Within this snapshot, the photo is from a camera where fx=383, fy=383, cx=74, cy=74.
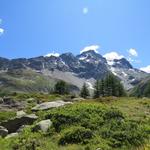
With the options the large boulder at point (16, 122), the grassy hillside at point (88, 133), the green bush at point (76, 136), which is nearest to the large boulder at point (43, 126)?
the grassy hillside at point (88, 133)

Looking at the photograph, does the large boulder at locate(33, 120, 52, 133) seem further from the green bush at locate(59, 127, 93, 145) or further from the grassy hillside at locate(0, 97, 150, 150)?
the green bush at locate(59, 127, 93, 145)

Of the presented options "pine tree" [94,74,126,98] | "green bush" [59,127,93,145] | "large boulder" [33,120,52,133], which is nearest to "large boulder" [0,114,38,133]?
"large boulder" [33,120,52,133]

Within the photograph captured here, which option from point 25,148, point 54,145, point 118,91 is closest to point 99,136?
point 54,145

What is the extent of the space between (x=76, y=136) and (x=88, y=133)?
0.66m

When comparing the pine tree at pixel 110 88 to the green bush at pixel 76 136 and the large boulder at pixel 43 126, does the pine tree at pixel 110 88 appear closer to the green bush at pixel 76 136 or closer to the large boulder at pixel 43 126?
the large boulder at pixel 43 126

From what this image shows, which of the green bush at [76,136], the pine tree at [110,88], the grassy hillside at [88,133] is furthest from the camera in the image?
Answer: the pine tree at [110,88]

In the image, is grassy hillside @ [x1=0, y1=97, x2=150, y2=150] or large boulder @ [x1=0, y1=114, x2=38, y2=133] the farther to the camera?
large boulder @ [x1=0, y1=114, x2=38, y2=133]

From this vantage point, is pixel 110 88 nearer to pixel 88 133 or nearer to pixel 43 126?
pixel 43 126

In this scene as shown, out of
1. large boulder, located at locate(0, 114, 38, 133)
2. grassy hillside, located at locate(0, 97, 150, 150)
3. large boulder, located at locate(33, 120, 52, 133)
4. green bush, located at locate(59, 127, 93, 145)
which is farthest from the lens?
large boulder, located at locate(0, 114, 38, 133)

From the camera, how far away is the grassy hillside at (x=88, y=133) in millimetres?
18859

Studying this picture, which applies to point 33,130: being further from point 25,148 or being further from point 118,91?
point 118,91

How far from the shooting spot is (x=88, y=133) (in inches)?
792

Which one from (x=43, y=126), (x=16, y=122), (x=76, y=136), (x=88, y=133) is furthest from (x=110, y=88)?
(x=76, y=136)

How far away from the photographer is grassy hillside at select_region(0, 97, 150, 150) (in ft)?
61.9
